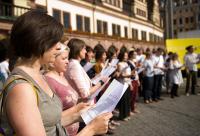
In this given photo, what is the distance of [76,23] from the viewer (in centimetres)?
3462

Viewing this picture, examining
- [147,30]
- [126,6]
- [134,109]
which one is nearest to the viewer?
[134,109]

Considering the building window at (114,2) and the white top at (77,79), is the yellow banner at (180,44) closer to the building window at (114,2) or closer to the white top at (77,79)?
the white top at (77,79)

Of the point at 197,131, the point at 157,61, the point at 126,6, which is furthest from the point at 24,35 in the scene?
the point at 126,6

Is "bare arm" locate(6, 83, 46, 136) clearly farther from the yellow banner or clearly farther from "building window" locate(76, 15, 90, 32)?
"building window" locate(76, 15, 90, 32)

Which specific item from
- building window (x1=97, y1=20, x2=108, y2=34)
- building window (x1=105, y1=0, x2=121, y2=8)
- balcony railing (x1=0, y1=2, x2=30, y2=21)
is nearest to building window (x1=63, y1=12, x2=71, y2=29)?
building window (x1=97, y1=20, x2=108, y2=34)

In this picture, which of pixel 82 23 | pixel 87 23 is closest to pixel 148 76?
pixel 82 23

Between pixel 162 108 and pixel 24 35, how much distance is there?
30.3 ft

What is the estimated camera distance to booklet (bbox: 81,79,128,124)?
2586 mm

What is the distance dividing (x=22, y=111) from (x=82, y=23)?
34.1m

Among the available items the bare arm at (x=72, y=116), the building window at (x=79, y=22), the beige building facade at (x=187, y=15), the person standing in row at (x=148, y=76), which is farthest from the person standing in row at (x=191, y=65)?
the beige building facade at (x=187, y=15)

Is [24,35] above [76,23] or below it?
below

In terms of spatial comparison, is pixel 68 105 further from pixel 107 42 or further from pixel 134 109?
pixel 107 42

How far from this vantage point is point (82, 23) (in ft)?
117

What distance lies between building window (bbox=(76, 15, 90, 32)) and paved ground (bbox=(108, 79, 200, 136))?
23.6 metres
